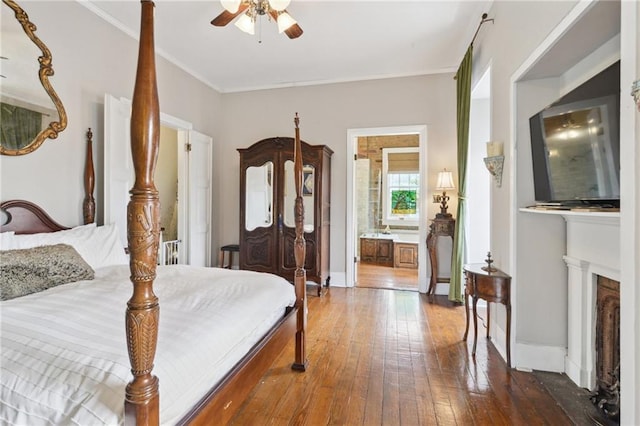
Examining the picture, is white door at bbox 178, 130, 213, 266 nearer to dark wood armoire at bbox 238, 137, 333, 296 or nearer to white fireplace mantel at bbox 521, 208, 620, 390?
dark wood armoire at bbox 238, 137, 333, 296

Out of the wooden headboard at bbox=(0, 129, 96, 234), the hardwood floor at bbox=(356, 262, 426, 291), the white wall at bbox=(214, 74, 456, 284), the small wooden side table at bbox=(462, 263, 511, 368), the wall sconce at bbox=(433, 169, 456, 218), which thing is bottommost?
the hardwood floor at bbox=(356, 262, 426, 291)

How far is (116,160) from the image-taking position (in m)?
2.92

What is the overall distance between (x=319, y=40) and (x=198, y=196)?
2.56 meters

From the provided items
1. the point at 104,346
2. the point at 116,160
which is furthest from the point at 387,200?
the point at 104,346

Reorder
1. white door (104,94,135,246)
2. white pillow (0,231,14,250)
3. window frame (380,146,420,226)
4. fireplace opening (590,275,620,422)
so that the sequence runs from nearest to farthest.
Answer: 1. fireplace opening (590,275,620,422)
2. white pillow (0,231,14,250)
3. white door (104,94,135,246)
4. window frame (380,146,420,226)

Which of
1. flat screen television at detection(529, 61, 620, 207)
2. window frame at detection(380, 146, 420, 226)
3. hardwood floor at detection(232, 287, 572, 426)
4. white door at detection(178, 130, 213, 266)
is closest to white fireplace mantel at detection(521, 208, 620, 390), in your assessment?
flat screen television at detection(529, 61, 620, 207)

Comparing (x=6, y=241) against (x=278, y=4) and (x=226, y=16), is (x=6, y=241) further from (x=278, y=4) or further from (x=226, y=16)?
(x=278, y=4)

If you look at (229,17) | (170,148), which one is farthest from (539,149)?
(170,148)

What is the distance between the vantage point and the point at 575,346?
2.00m

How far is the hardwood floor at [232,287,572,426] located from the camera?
171 centimetres

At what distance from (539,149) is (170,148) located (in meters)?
5.20

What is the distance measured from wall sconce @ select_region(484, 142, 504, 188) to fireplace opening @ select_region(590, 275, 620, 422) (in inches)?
38.3

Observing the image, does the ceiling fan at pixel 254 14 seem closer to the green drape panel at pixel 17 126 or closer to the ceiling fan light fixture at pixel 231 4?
the ceiling fan light fixture at pixel 231 4

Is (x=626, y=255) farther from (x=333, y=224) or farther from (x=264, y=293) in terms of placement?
(x=333, y=224)
